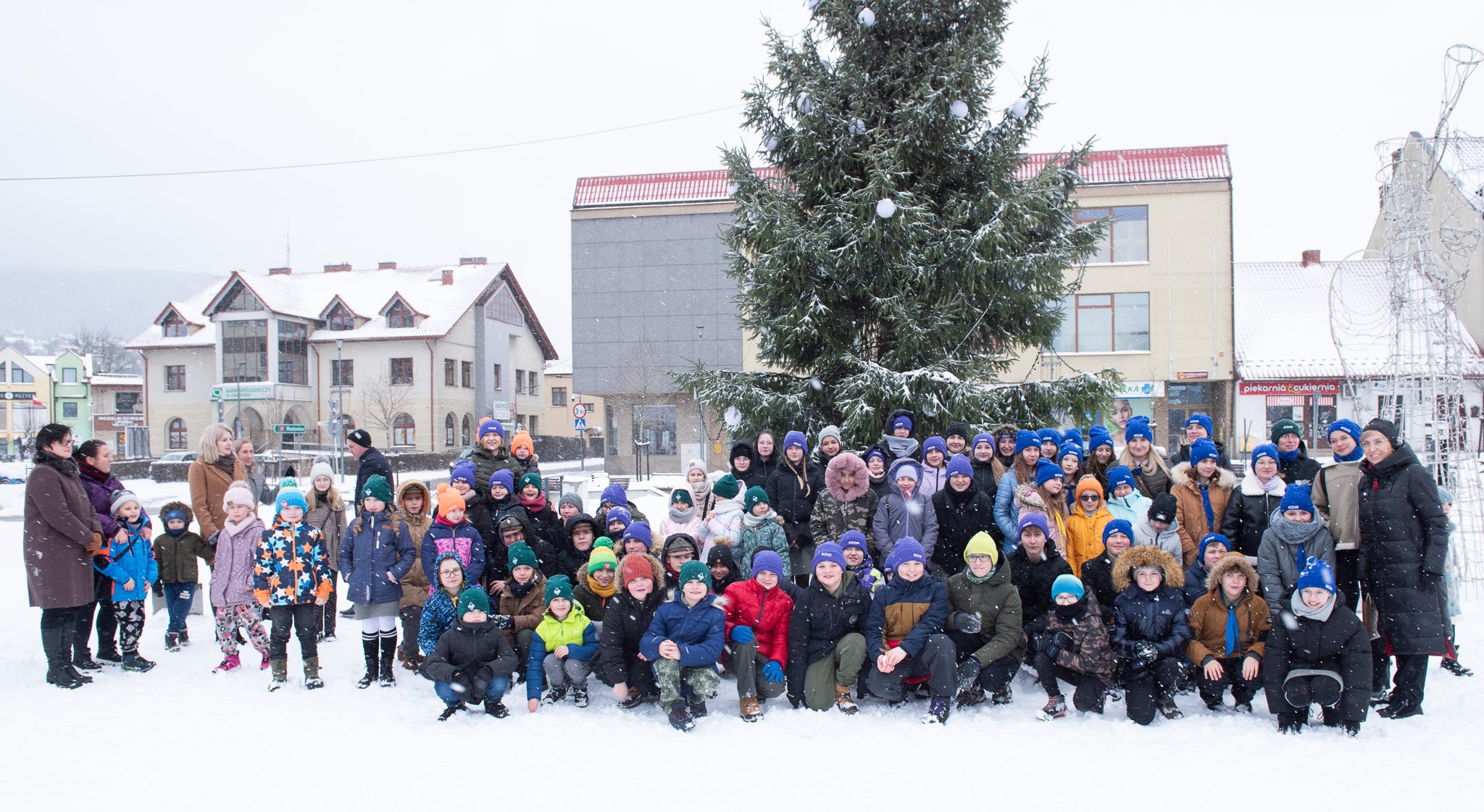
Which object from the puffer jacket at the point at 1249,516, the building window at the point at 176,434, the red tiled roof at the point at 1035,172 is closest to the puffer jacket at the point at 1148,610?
the puffer jacket at the point at 1249,516

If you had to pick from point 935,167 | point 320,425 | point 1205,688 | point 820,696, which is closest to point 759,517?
point 820,696

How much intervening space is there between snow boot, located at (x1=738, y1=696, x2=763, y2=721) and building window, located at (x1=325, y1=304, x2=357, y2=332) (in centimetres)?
4749

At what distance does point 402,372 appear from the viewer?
4612cm

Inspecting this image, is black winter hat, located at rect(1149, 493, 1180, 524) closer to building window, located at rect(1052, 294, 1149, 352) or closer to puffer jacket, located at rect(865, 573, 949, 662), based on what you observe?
puffer jacket, located at rect(865, 573, 949, 662)

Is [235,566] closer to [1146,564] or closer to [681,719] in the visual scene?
[681,719]

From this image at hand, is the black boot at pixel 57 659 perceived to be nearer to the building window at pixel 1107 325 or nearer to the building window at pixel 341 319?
the building window at pixel 1107 325

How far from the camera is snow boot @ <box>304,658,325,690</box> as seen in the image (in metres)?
6.06

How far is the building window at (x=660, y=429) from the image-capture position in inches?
1400

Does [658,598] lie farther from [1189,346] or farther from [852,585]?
[1189,346]

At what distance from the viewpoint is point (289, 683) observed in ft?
20.3

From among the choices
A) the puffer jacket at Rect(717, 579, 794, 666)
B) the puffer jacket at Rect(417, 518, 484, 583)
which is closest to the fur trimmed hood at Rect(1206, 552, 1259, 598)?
the puffer jacket at Rect(717, 579, 794, 666)

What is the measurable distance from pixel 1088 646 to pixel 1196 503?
1735 mm

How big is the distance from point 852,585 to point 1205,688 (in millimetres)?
2240

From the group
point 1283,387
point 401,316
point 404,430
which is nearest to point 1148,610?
point 1283,387
